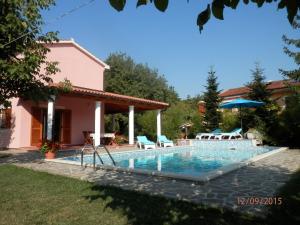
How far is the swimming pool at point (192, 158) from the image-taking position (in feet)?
35.0

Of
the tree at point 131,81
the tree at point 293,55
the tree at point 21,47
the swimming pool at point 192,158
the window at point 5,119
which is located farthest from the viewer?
the tree at point 131,81

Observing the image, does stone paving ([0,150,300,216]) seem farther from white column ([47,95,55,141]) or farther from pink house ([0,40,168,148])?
pink house ([0,40,168,148])

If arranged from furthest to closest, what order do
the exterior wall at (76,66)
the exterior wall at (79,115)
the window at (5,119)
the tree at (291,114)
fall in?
the exterior wall at (76,66)
the exterior wall at (79,115)
the window at (5,119)
the tree at (291,114)

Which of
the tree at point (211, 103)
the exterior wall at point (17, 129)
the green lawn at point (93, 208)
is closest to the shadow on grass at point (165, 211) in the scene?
the green lawn at point (93, 208)

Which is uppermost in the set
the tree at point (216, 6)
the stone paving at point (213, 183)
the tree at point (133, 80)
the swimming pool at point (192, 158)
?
the tree at point (133, 80)

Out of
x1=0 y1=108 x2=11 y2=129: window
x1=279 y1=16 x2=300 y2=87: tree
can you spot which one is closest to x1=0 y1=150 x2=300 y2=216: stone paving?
x1=0 y1=108 x2=11 y2=129: window

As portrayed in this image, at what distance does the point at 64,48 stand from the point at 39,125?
6120 mm

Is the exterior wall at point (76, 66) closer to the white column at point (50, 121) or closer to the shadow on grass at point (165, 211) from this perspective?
the white column at point (50, 121)

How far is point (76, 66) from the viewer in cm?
2164

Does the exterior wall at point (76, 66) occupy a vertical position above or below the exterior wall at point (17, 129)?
above

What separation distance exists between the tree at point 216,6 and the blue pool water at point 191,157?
9.27 meters

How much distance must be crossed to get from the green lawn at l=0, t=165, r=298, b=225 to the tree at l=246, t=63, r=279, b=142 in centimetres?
1586

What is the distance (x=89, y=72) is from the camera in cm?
2273

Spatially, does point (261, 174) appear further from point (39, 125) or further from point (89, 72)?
point (89, 72)
